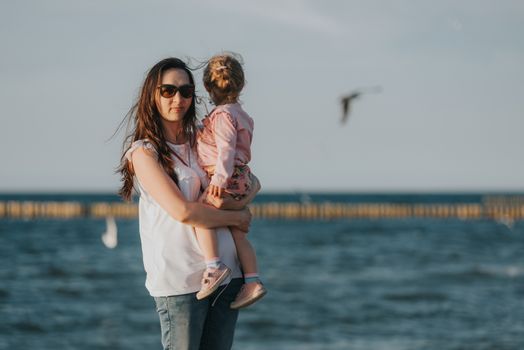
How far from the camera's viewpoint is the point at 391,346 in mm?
14062

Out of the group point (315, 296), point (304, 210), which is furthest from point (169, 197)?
point (304, 210)

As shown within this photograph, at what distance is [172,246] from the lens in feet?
10.1

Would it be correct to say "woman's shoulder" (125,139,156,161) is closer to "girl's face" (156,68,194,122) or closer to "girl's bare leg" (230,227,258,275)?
"girl's face" (156,68,194,122)

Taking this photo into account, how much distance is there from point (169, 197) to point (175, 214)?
7 centimetres

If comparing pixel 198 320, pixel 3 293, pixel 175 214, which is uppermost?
pixel 175 214

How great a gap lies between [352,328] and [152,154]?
44.4 feet

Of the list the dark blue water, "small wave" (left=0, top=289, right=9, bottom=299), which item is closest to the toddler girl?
the dark blue water

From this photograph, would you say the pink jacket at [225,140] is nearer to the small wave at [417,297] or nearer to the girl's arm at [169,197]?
the girl's arm at [169,197]

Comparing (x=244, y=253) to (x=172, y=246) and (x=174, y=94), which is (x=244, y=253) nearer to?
(x=172, y=246)

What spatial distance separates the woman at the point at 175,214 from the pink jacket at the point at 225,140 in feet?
0.19

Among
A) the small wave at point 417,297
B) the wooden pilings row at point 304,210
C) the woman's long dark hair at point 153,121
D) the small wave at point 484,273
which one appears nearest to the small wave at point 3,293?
the small wave at point 417,297

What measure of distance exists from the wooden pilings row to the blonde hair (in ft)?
168

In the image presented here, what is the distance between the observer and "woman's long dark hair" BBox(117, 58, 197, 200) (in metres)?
3.15

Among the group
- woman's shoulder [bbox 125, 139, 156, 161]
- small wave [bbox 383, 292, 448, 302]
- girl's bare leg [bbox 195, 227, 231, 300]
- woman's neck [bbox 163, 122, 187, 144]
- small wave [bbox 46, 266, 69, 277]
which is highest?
woman's neck [bbox 163, 122, 187, 144]
